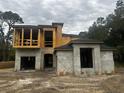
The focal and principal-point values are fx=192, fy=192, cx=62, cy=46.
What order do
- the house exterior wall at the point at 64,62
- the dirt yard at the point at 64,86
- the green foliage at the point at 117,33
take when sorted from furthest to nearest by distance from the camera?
the green foliage at the point at 117,33 → the house exterior wall at the point at 64,62 → the dirt yard at the point at 64,86

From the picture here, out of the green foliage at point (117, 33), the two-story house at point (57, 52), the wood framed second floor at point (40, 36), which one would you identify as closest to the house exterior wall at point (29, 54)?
the two-story house at point (57, 52)

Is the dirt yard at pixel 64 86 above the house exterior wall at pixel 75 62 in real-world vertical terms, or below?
below

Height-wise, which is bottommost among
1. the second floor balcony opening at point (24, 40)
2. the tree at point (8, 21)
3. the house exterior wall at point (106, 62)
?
the house exterior wall at point (106, 62)

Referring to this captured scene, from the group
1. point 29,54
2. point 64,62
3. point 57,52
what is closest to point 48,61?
point 29,54

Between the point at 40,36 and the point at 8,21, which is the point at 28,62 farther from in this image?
the point at 8,21

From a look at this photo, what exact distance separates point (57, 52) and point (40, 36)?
27.6 feet

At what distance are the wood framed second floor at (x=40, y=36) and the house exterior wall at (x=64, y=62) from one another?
6.73 metres

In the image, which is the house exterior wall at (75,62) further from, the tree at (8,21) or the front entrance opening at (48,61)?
the tree at (8,21)

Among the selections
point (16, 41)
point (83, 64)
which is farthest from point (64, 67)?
point (16, 41)

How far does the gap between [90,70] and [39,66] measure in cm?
954

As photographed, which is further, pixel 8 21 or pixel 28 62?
pixel 8 21

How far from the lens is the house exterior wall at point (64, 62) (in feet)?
69.8

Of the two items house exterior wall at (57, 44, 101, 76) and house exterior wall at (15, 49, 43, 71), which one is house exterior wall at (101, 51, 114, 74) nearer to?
house exterior wall at (57, 44, 101, 76)

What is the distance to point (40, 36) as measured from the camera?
2922cm
